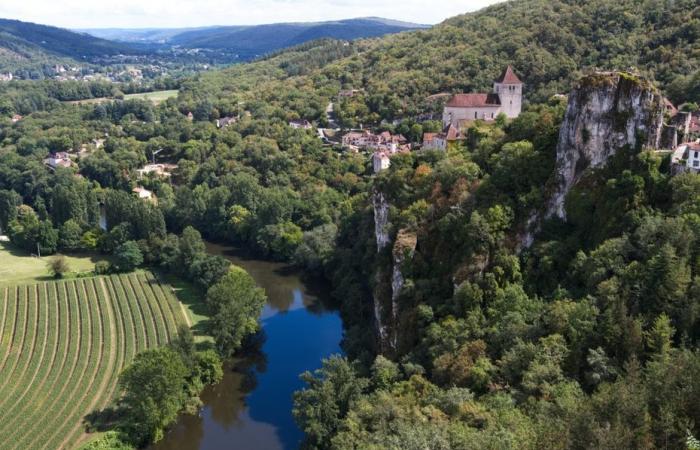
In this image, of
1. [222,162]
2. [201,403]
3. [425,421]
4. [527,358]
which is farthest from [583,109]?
[222,162]

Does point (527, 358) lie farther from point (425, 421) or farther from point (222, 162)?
point (222, 162)

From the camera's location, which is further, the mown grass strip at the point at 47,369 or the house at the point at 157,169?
the house at the point at 157,169

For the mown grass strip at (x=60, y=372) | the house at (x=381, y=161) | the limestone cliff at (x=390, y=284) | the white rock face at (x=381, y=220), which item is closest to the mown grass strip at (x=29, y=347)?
the mown grass strip at (x=60, y=372)

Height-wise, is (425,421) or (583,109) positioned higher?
(583,109)

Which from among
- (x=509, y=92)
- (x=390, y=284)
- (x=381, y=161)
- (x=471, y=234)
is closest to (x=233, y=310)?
(x=390, y=284)

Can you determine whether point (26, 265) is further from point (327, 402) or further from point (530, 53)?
point (530, 53)

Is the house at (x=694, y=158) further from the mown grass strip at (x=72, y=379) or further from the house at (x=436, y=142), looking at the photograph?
the mown grass strip at (x=72, y=379)

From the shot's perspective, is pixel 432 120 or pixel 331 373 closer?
pixel 331 373
